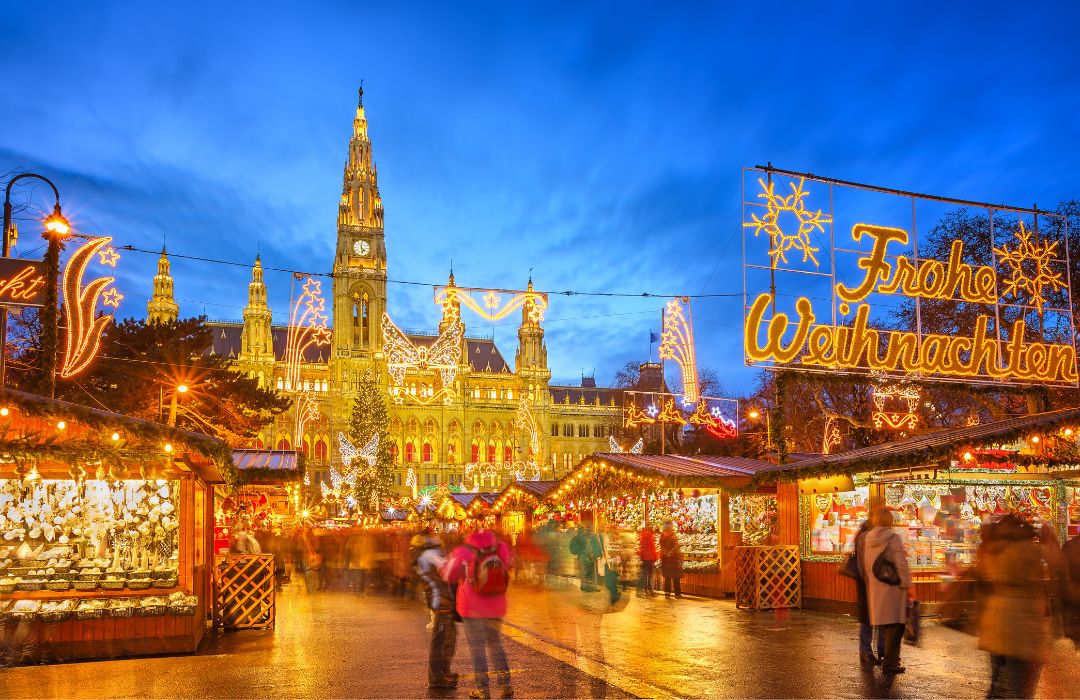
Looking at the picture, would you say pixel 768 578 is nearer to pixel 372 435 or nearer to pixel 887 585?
pixel 887 585

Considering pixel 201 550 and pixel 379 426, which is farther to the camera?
pixel 379 426

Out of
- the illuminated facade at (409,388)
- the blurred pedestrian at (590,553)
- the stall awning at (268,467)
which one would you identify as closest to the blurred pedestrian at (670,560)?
the blurred pedestrian at (590,553)

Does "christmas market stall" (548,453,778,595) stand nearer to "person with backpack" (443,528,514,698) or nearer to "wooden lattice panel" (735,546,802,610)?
"wooden lattice panel" (735,546,802,610)

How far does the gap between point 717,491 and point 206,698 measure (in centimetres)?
1231

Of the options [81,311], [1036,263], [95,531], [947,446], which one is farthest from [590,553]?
[1036,263]

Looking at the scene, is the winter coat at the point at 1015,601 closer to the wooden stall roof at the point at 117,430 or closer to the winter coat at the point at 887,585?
the winter coat at the point at 887,585

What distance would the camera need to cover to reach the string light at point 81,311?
13.2 metres

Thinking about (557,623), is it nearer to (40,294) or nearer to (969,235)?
(40,294)

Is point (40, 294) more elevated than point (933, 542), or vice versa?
point (40, 294)

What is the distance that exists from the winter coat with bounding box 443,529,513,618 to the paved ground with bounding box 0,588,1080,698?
856mm

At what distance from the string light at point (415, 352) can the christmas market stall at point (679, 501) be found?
567 centimetres

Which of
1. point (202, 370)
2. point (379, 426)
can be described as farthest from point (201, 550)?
point (379, 426)

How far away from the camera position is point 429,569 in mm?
8289

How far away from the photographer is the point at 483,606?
25.9 feet
